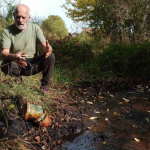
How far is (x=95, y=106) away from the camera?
3215 mm

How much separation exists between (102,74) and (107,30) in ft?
14.0

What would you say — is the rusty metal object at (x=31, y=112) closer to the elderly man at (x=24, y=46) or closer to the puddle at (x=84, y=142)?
the puddle at (x=84, y=142)

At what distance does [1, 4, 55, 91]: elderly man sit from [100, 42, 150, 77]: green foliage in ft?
8.90

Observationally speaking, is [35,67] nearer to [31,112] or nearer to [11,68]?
[11,68]

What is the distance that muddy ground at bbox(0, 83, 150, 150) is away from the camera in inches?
78.2

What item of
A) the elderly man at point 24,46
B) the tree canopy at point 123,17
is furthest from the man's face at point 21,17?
the tree canopy at point 123,17

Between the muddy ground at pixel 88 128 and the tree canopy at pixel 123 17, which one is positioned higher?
the tree canopy at pixel 123 17

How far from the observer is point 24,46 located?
113 inches

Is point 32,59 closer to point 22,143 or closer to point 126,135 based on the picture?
point 22,143

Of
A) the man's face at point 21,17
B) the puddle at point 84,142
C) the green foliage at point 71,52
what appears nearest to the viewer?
the puddle at point 84,142

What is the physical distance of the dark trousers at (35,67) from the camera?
281 centimetres

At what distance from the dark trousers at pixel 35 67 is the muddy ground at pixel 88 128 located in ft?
1.58

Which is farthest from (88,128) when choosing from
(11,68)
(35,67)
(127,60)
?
(127,60)

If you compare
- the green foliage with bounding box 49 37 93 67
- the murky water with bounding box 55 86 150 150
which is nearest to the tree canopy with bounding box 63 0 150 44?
the green foliage with bounding box 49 37 93 67
